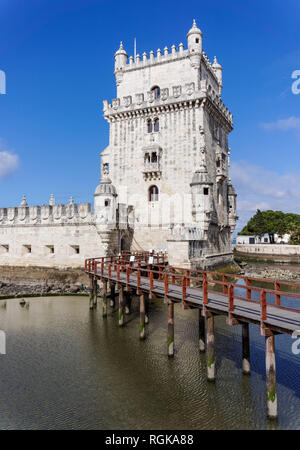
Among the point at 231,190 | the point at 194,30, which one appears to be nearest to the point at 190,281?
the point at 231,190

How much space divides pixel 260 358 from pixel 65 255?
57.7 ft

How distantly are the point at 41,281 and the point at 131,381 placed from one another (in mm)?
17332

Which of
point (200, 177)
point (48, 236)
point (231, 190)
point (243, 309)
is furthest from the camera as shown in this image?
point (231, 190)

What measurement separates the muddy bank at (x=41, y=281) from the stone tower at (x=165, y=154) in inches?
140

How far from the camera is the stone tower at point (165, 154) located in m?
24.5

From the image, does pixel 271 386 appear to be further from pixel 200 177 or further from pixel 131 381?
pixel 200 177

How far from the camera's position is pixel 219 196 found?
29719 mm

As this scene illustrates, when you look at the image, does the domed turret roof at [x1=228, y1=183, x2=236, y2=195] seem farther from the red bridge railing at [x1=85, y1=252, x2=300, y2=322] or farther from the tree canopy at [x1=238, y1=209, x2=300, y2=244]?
the tree canopy at [x1=238, y1=209, x2=300, y2=244]

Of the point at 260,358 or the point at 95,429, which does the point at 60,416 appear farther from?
the point at 260,358

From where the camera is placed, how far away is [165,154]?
26.3 meters

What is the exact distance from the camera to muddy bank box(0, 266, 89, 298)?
22047 mm

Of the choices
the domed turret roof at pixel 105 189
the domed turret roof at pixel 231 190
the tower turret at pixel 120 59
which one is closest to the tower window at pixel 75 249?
the domed turret roof at pixel 105 189
